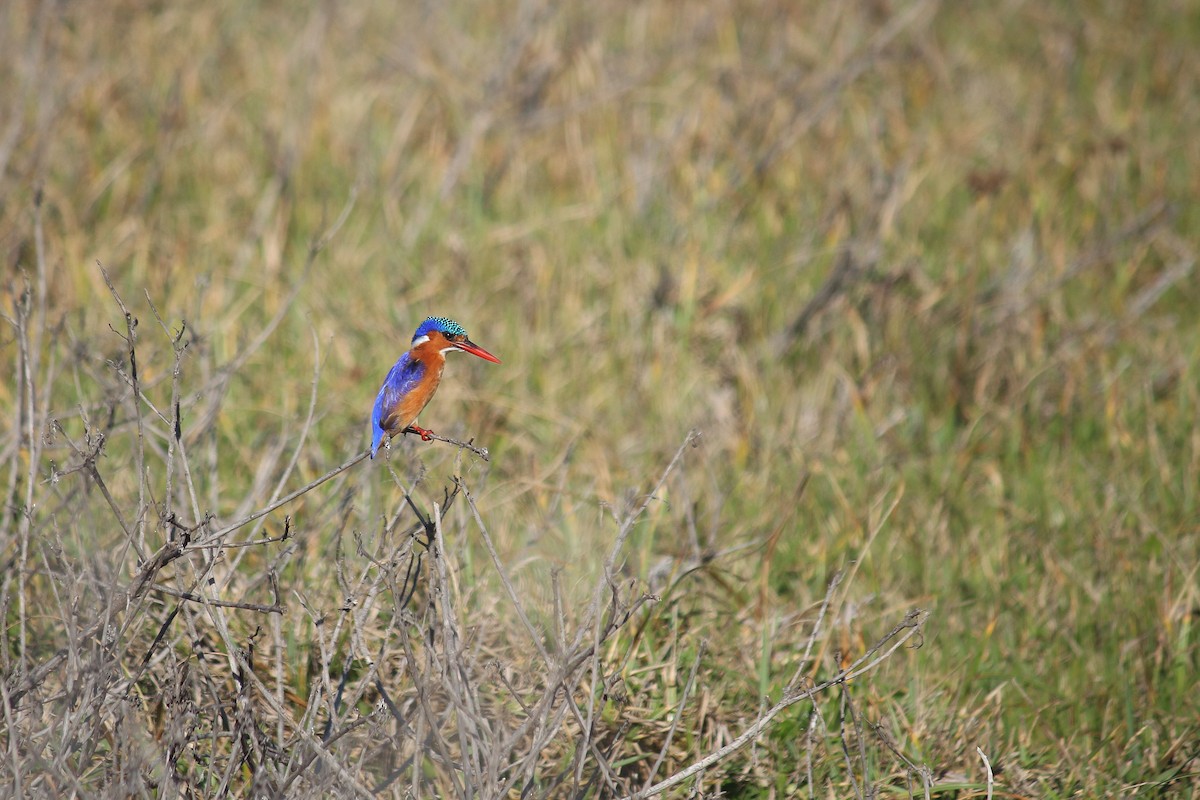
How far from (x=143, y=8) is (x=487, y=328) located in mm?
2879

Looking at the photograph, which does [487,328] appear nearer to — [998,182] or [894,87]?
[998,182]

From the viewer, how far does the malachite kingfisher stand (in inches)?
76.5

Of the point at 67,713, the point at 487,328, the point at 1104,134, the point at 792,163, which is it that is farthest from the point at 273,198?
the point at 1104,134

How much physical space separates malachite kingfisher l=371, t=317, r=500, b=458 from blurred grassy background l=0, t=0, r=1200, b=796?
50cm

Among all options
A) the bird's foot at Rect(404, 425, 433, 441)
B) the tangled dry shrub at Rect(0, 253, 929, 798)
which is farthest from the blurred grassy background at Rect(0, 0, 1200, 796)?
the bird's foot at Rect(404, 425, 433, 441)

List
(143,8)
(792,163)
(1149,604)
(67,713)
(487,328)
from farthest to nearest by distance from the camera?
(143,8), (792,163), (487,328), (1149,604), (67,713)

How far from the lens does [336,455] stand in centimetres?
355

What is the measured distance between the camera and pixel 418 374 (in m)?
→ 1.95

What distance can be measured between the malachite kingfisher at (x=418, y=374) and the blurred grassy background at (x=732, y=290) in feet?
1.66

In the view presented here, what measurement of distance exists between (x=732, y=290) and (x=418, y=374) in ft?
8.89

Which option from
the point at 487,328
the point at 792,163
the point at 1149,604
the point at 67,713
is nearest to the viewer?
the point at 67,713

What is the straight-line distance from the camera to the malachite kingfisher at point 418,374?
1943 mm

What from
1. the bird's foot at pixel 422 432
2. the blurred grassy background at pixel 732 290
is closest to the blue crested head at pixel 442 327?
the bird's foot at pixel 422 432

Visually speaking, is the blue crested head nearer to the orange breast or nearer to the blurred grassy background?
the orange breast
